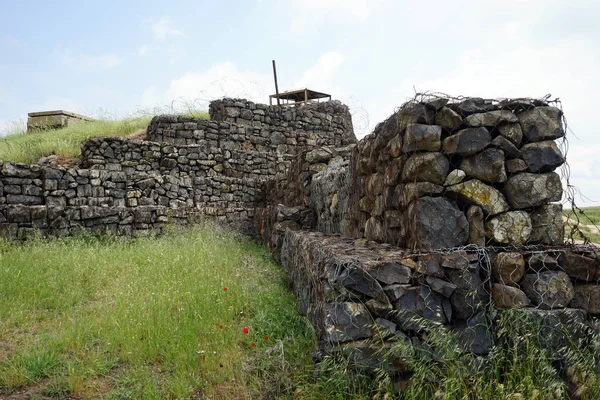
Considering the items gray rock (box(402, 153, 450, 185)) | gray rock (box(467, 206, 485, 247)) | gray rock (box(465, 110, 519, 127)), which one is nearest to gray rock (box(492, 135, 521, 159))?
gray rock (box(465, 110, 519, 127))

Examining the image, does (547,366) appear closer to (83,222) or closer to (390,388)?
(390,388)

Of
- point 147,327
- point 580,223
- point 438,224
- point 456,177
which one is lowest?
point 147,327

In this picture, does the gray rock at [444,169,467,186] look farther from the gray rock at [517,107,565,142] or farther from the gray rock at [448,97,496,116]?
the gray rock at [517,107,565,142]

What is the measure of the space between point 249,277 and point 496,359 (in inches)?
155

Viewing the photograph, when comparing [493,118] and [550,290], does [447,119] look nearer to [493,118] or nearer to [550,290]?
[493,118]

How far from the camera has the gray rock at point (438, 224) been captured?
120 inches

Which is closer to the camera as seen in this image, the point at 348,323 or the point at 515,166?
the point at 348,323

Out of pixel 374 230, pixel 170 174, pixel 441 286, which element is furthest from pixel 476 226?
pixel 170 174

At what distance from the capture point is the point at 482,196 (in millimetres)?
3105

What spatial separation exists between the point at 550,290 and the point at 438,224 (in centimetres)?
81

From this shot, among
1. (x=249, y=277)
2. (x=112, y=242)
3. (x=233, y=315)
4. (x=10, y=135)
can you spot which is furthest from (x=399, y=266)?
(x=10, y=135)

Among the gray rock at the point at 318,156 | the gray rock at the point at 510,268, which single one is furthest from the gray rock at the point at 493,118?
the gray rock at the point at 318,156

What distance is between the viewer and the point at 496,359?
2.76 metres

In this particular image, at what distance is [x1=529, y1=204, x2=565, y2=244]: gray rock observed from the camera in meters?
3.09
